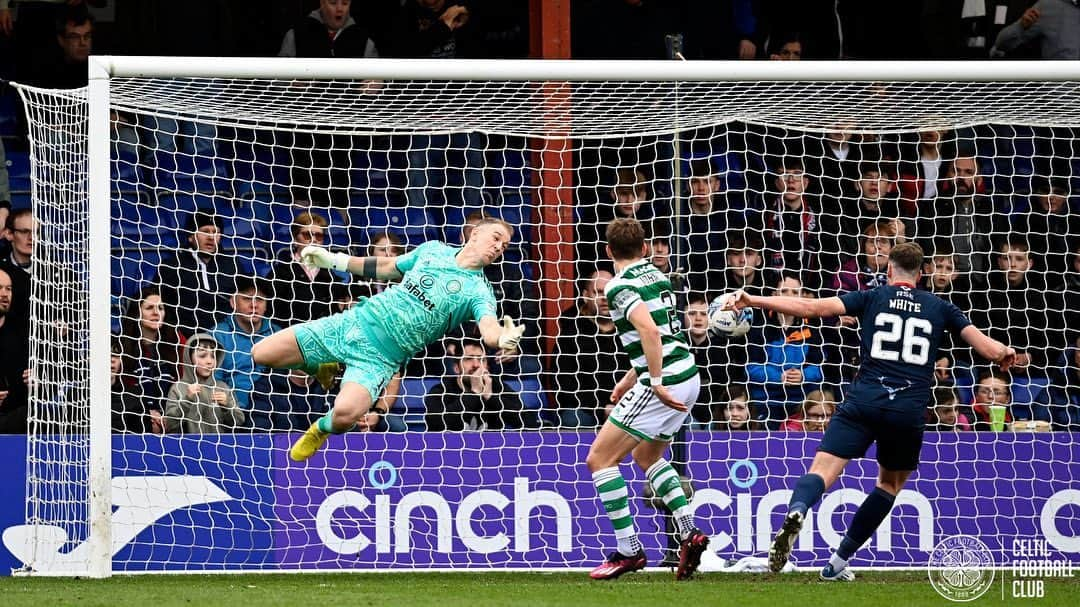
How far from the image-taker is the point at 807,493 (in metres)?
7.30

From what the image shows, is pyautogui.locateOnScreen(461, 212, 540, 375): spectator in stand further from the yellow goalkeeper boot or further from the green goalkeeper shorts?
the yellow goalkeeper boot

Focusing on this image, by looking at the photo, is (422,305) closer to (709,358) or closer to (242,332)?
(242,332)

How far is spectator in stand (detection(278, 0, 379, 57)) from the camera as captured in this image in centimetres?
1096

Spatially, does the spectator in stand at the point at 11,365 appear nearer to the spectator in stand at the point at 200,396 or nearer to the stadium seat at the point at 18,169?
the spectator in stand at the point at 200,396

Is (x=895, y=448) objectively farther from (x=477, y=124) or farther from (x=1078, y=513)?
(x=477, y=124)

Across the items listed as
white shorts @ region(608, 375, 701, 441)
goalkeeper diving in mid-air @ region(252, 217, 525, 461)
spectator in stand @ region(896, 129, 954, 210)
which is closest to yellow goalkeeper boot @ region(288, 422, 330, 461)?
goalkeeper diving in mid-air @ region(252, 217, 525, 461)

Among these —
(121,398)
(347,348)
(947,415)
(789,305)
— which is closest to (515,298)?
(347,348)

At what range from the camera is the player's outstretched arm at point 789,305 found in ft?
23.5

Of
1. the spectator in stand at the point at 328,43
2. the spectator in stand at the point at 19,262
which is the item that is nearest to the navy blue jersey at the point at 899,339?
the spectator in stand at the point at 328,43

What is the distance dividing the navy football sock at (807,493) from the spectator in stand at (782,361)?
6.04ft

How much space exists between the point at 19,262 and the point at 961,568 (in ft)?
20.7

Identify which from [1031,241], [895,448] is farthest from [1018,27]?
[895,448]

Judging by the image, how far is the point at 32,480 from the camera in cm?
840

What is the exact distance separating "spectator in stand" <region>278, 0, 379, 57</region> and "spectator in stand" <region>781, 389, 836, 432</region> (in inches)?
165
